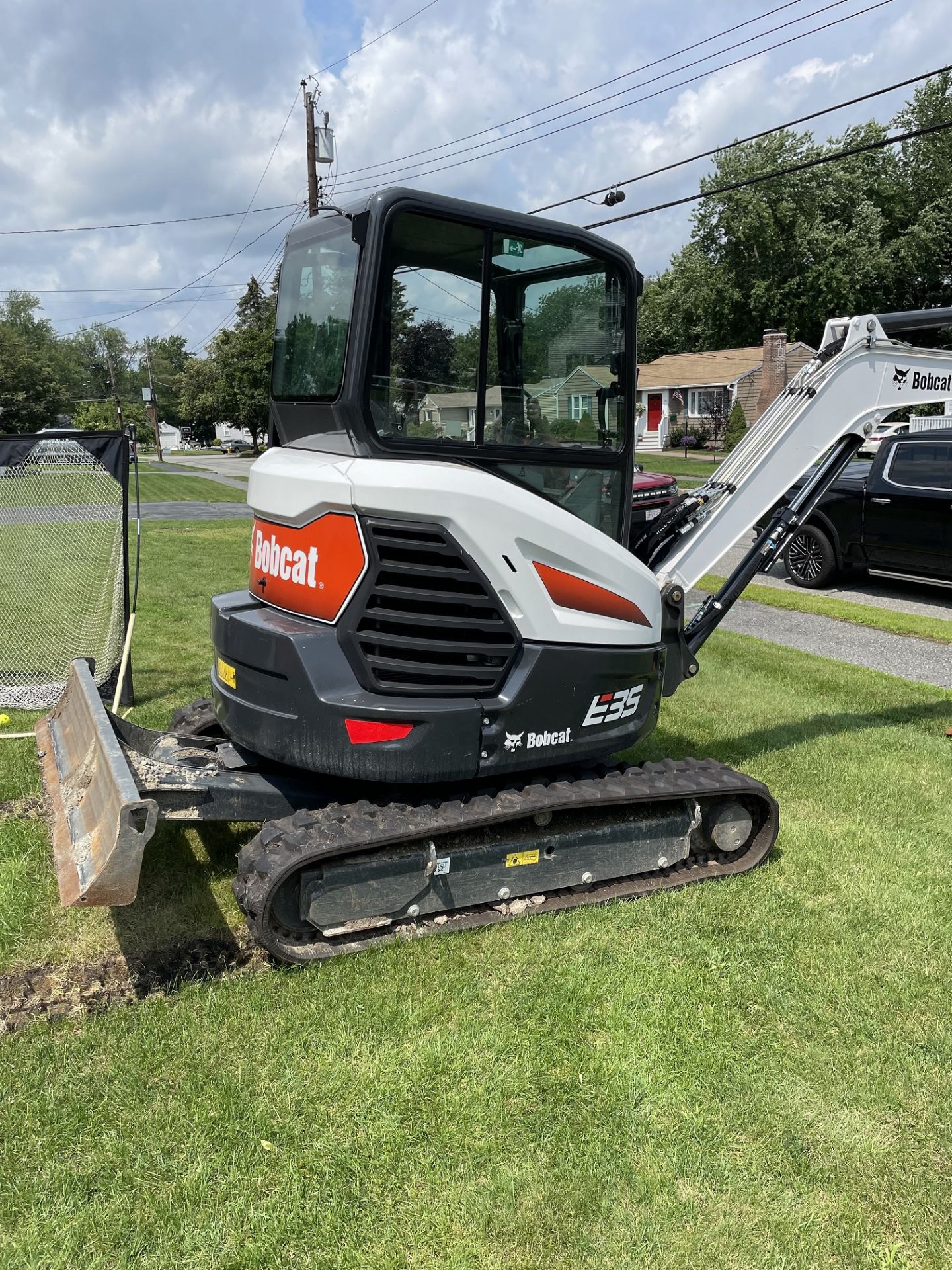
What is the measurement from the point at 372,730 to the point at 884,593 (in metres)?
9.89

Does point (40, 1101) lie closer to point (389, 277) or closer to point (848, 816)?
point (389, 277)

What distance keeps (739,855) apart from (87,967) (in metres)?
2.95

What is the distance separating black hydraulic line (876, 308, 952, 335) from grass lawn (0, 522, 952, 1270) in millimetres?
2914

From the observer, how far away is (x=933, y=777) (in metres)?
5.74

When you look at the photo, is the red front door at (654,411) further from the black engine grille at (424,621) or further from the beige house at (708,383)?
the black engine grille at (424,621)

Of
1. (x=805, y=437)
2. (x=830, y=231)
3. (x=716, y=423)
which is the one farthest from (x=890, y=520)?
(x=830, y=231)

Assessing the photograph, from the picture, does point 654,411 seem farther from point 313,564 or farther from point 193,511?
point 313,564

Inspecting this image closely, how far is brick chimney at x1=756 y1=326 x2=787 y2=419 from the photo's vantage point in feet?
128

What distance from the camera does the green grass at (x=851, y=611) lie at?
31.4 feet

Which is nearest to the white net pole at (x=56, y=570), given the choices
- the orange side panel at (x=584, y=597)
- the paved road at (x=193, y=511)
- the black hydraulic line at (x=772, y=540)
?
the orange side panel at (x=584, y=597)

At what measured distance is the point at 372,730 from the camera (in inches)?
143

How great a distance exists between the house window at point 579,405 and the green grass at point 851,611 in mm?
6277

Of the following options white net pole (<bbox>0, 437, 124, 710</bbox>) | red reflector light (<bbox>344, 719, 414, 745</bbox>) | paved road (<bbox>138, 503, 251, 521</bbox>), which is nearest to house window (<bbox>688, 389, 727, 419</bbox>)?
paved road (<bbox>138, 503, 251, 521</bbox>)

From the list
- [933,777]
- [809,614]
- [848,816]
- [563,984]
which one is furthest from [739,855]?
[809,614]
